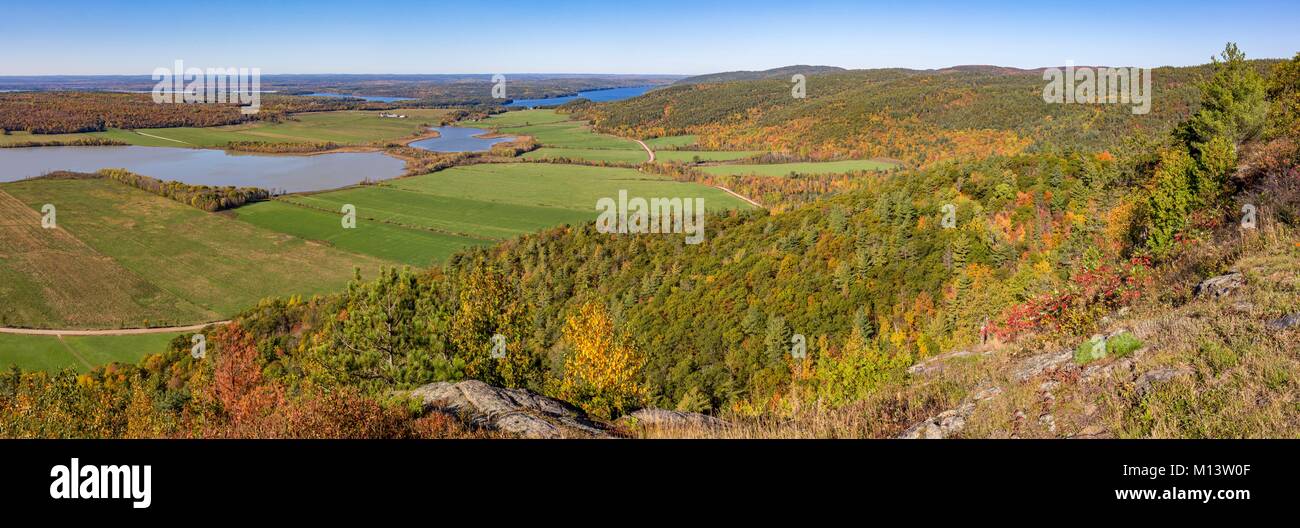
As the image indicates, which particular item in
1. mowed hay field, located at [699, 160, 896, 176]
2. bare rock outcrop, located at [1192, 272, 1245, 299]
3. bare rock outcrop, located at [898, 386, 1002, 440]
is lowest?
bare rock outcrop, located at [898, 386, 1002, 440]

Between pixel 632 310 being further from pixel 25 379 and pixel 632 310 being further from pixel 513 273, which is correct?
pixel 25 379

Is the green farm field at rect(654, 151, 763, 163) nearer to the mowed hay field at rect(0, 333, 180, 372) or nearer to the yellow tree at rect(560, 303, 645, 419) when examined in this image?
the mowed hay field at rect(0, 333, 180, 372)

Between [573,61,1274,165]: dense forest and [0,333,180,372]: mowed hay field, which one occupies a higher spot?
[573,61,1274,165]: dense forest

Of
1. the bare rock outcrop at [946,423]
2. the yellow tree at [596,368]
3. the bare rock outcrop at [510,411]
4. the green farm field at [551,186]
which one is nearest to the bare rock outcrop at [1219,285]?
the bare rock outcrop at [946,423]

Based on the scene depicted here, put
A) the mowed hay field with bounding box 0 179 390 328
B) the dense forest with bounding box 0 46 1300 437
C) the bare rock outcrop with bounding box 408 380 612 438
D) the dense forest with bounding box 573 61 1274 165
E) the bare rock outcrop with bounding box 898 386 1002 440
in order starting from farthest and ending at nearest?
the dense forest with bounding box 573 61 1274 165
the mowed hay field with bounding box 0 179 390 328
the dense forest with bounding box 0 46 1300 437
the bare rock outcrop with bounding box 408 380 612 438
the bare rock outcrop with bounding box 898 386 1002 440

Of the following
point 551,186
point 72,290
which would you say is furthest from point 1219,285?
point 551,186

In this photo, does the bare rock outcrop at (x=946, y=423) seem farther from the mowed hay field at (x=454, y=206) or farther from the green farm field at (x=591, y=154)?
the green farm field at (x=591, y=154)

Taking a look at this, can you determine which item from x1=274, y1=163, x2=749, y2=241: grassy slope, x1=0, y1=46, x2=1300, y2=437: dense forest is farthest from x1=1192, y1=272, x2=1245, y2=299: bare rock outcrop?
x1=274, y1=163, x2=749, y2=241: grassy slope
